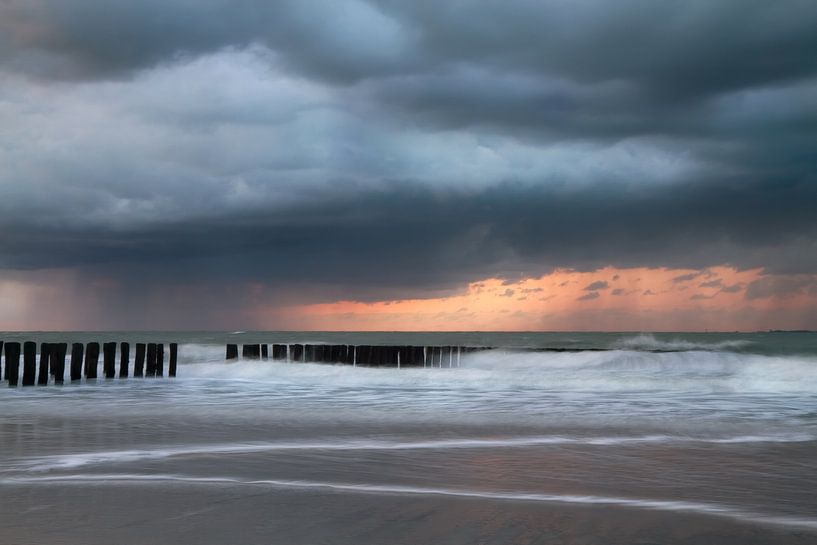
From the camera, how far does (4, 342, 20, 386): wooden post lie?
20352mm

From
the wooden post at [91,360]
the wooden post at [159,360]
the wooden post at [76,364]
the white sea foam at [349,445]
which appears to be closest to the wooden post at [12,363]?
the wooden post at [76,364]

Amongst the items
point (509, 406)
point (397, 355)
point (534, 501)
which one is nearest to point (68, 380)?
point (397, 355)

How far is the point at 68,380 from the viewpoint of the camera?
22297mm

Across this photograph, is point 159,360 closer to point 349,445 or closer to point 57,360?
point 57,360

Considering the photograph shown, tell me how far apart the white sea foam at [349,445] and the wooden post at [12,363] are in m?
14.0

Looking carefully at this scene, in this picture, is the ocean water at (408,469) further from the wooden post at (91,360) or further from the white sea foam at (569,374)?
the wooden post at (91,360)

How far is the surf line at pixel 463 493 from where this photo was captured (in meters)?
5.42

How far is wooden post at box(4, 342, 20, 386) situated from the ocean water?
4.87 metres

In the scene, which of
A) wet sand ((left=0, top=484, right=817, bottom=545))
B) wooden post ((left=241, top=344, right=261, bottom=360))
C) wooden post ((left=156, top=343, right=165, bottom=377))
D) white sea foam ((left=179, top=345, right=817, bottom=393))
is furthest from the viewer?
wooden post ((left=241, top=344, right=261, bottom=360))

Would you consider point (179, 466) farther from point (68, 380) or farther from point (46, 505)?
point (68, 380)

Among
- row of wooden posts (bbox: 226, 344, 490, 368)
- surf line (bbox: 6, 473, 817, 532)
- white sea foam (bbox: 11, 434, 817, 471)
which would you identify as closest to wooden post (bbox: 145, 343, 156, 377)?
row of wooden posts (bbox: 226, 344, 490, 368)

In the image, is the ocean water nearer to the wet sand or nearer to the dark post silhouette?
the wet sand

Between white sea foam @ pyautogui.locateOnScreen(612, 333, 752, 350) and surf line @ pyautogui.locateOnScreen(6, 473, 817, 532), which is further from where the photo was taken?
white sea foam @ pyautogui.locateOnScreen(612, 333, 752, 350)

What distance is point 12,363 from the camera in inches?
808
